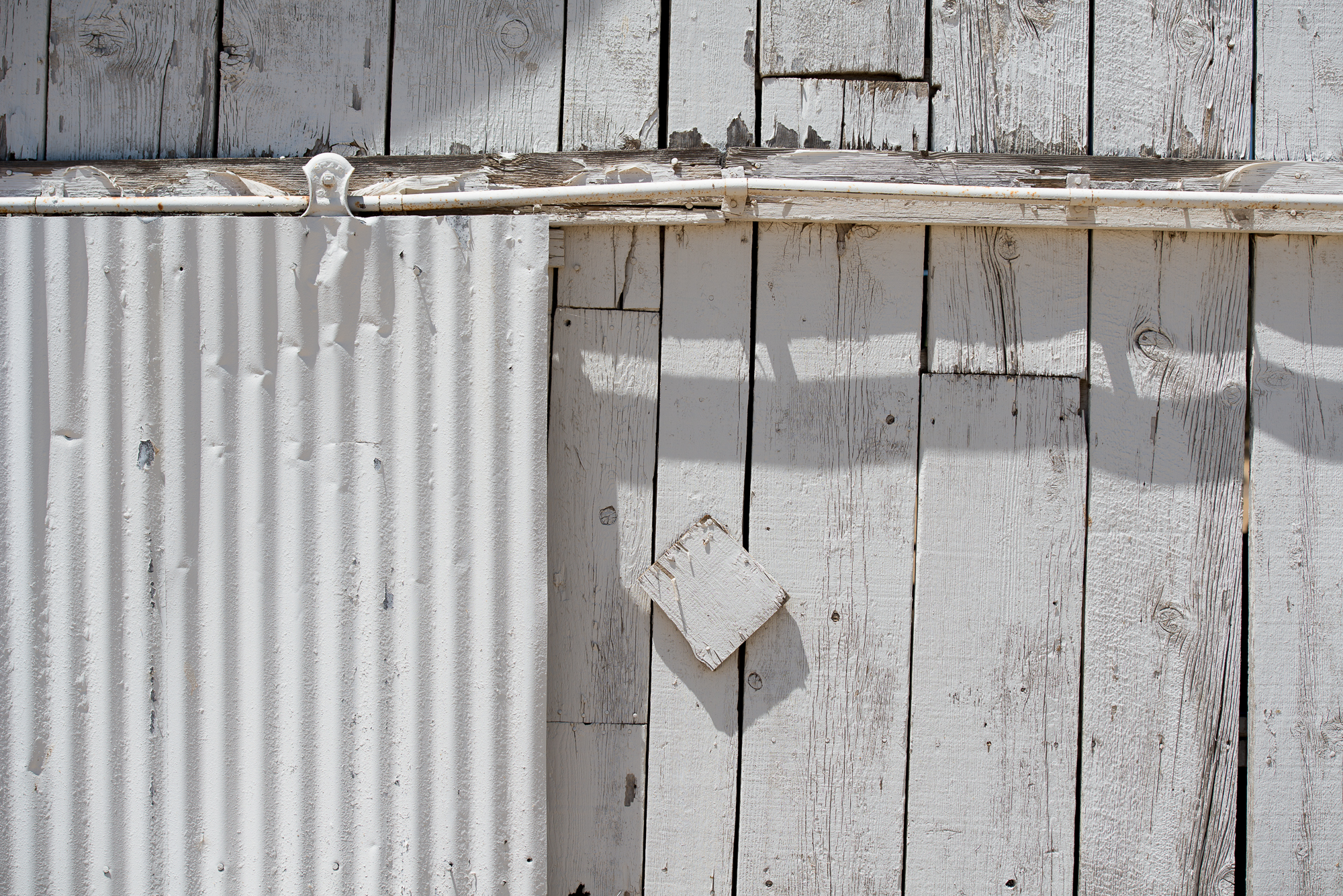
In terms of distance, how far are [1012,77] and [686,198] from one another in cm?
63

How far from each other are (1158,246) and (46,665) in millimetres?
2021

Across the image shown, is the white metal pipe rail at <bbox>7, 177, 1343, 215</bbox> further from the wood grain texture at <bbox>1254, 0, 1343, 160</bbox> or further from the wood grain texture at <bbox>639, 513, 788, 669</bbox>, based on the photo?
the wood grain texture at <bbox>639, 513, 788, 669</bbox>

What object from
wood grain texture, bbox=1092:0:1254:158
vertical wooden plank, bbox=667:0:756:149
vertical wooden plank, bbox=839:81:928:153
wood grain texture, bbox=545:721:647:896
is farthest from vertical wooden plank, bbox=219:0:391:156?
wood grain texture, bbox=1092:0:1254:158

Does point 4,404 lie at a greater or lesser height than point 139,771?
greater

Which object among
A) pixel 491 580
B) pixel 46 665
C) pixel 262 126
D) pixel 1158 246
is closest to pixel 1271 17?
pixel 1158 246

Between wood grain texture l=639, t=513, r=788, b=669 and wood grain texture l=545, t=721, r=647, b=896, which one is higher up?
wood grain texture l=639, t=513, r=788, b=669

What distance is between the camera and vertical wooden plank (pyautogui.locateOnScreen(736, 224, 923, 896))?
4.21 feet

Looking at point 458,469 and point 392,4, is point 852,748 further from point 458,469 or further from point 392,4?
point 392,4

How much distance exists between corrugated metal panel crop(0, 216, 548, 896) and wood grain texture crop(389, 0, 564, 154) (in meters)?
0.23

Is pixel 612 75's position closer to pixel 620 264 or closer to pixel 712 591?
pixel 620 264

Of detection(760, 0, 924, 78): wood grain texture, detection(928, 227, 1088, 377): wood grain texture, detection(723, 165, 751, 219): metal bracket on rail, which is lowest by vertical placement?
detection(928, 227, 1088, 377): wood grain texture

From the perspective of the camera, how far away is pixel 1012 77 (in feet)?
4.28

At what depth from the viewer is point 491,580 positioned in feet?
3.94

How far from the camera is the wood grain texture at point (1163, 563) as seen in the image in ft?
4.18
